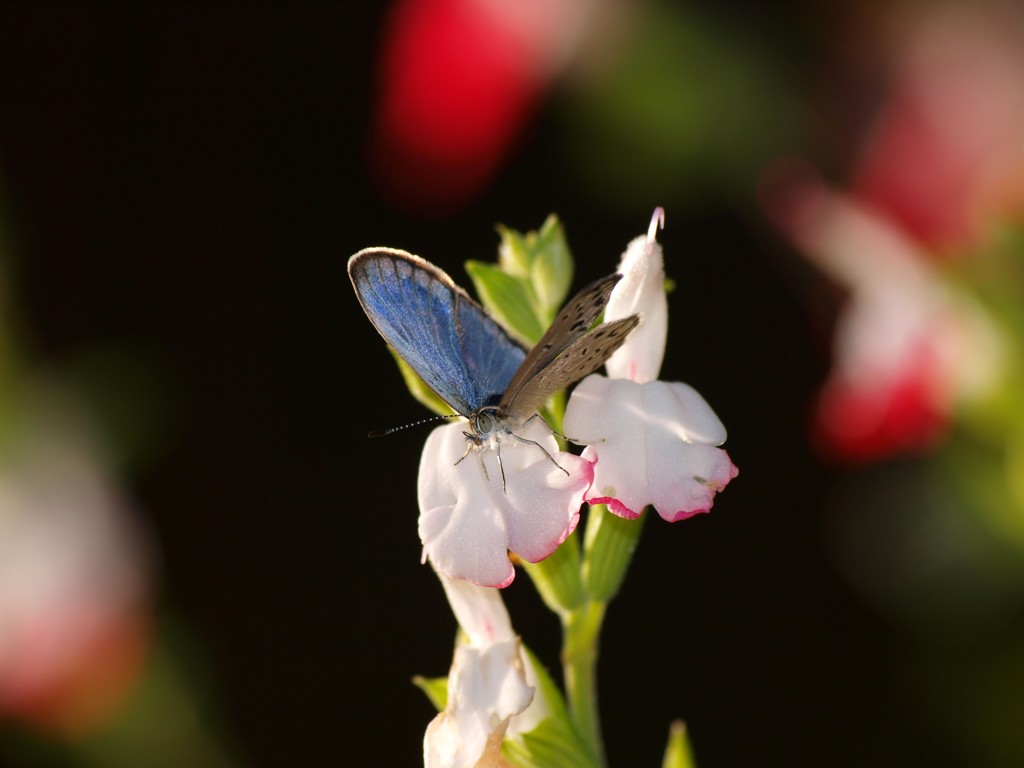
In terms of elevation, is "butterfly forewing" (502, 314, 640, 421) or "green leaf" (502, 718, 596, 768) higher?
"butterfly forewing" (502, 314, 640, 421)

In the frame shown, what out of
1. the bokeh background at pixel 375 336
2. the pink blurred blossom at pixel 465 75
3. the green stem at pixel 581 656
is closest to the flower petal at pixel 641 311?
the green stem at pixel 581 656

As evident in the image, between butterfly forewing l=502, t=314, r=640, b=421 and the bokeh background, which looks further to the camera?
the bokeh background

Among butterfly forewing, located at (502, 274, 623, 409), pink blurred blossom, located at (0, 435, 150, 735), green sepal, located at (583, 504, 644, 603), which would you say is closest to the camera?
butterfly forewing, located at (502, 274, 623, 409)

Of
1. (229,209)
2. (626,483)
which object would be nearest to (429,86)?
Answer: (229,209)

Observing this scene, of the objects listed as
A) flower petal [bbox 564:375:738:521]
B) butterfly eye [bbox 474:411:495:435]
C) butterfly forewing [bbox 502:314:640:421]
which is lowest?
flower petal [bbox 564:375:738:521]

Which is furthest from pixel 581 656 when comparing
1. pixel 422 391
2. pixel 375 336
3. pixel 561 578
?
pixel 375 336

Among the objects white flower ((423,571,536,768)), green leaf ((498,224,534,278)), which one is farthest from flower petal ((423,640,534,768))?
green leaf ((498,224,534,278))

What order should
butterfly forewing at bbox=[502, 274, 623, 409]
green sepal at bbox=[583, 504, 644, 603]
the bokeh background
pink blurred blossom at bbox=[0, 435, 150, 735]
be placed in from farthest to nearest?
the bokeh background
pink blurred blossom at bbox=[0, 435, 150, 735]
green sepal at bbox=[583, 504, 644, 603]
butterfly forewing at bbox=[502, 274, 623, 409]

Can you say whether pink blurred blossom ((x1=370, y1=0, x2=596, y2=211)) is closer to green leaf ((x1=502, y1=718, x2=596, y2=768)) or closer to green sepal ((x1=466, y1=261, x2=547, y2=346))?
green sepal ((x1=466, y1=261, x2=547, y2=346))

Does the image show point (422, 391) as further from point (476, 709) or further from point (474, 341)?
point (476, 709)
